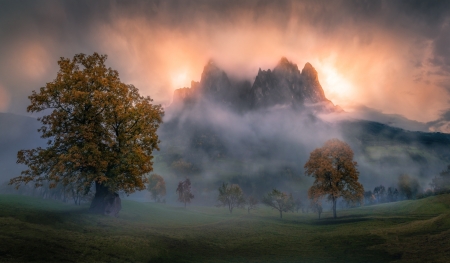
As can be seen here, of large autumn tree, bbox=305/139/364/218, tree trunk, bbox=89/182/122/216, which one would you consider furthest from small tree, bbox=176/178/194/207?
tree trunk, bbox=89/182/122/216

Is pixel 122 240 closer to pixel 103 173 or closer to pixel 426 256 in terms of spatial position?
pixel 103 173

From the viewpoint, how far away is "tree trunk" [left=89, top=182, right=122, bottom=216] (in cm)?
4259

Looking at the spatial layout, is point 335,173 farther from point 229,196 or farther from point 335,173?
point 229,196

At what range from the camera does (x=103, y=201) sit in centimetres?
4306

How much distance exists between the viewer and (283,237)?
45312 millimetres

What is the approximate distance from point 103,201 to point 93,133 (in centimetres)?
1252

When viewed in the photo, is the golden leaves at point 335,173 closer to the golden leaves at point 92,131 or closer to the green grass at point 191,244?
the green grass at point 191,244

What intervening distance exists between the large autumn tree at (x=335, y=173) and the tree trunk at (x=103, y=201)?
49149 mm

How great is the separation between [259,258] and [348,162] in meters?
43.8

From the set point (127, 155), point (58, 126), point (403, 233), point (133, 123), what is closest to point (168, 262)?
point (127, 155)

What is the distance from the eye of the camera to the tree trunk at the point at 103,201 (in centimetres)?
4259

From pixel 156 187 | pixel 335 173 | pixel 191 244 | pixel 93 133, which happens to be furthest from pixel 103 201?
pixel 156 187

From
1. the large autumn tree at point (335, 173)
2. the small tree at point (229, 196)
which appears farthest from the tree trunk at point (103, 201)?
the small tree at point (229, 196)

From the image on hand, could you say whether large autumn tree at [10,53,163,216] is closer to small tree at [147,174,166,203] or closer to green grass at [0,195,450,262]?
green grass at [0,195,450,262]
